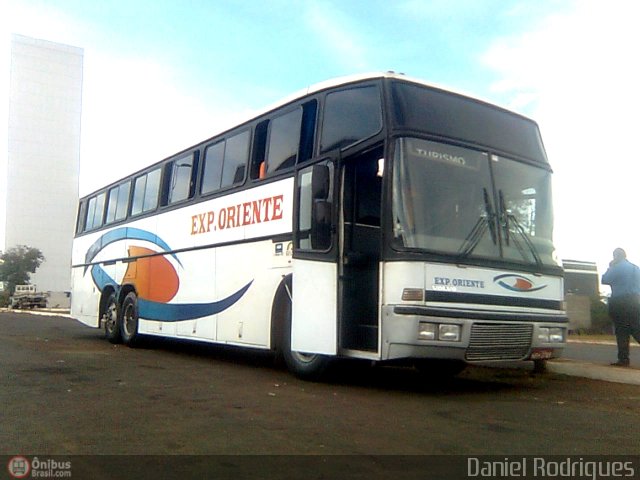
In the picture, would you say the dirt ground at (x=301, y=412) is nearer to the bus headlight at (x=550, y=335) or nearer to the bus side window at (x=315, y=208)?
the bus headlight at (x=550, y=335)

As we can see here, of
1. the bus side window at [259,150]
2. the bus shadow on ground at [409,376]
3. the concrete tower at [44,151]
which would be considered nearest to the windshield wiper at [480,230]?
the bus shadow on ground at [409,376]

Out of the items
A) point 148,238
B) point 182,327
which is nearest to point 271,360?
point 182,327

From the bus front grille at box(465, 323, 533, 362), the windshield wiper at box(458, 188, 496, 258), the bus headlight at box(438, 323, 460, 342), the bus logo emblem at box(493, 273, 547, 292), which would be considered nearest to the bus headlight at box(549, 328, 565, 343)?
the bus front grille at box(465, 323, 533, 362)

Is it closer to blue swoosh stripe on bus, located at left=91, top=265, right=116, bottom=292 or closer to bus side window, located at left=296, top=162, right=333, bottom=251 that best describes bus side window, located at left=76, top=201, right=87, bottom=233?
blue swoosh stripe on bus, located at left=91, top=265, right=116, bottom=292

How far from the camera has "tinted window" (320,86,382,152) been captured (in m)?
7.97

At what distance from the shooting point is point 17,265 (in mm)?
82750

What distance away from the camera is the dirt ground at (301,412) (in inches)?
207

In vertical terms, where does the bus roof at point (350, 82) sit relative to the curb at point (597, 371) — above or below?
above

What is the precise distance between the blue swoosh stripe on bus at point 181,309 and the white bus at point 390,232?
7 centimetres

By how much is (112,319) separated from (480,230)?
1052cm

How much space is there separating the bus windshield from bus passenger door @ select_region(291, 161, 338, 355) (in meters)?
0.99

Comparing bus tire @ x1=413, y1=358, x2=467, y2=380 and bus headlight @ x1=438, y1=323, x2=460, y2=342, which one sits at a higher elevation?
bus headlight @ x1=438, y1=323, x2=460, y2=342
